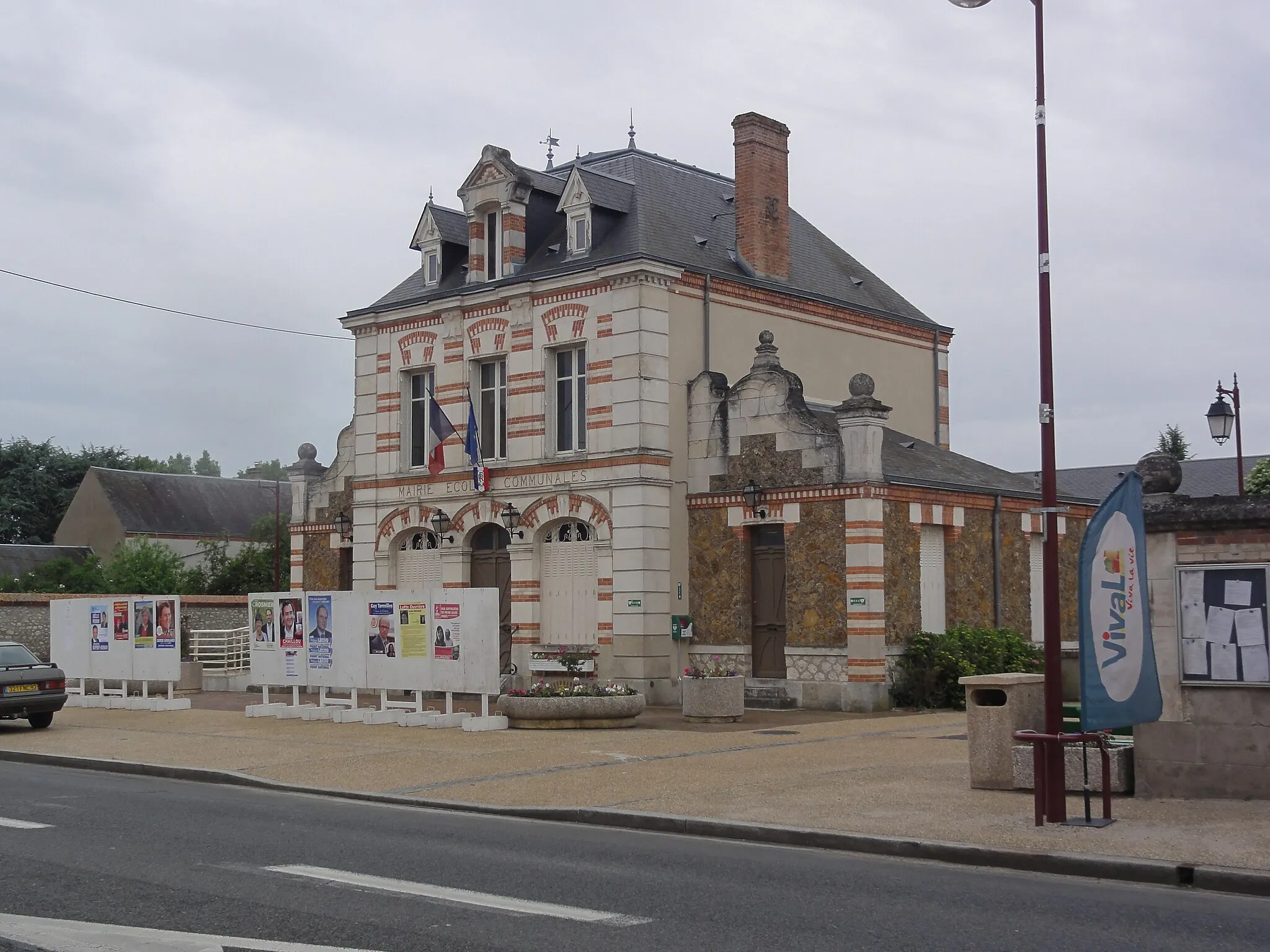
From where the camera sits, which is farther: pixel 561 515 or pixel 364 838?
pixel 561 515

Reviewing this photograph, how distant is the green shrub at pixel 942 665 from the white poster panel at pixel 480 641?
7146mm

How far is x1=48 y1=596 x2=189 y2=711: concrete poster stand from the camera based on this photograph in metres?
25.6

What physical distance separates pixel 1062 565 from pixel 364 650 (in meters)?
14.2

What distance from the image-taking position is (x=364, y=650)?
856 inches

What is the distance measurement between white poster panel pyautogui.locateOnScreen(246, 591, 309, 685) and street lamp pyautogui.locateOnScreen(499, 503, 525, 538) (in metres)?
4.72

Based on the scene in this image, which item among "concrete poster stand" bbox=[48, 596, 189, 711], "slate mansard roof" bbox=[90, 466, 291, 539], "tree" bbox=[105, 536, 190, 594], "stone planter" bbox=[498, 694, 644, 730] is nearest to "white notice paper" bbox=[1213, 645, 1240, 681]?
"stone planter" bbox=[498, 694, 644, 730]

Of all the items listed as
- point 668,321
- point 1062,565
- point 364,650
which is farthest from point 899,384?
point 364,650

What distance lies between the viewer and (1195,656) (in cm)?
1197

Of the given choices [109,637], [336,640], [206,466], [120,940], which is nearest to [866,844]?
[120,940]

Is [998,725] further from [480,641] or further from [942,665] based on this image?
[942,665]

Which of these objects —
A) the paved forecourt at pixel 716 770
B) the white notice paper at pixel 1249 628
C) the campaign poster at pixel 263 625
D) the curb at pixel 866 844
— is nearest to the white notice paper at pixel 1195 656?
the white notice paper at pixel 1249 628

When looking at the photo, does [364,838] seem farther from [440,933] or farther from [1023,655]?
[1023,655]

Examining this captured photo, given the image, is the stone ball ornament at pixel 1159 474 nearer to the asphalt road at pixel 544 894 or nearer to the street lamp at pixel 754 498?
the asphalt road at pixel 544 894

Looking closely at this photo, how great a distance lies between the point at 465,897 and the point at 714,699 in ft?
41.2
